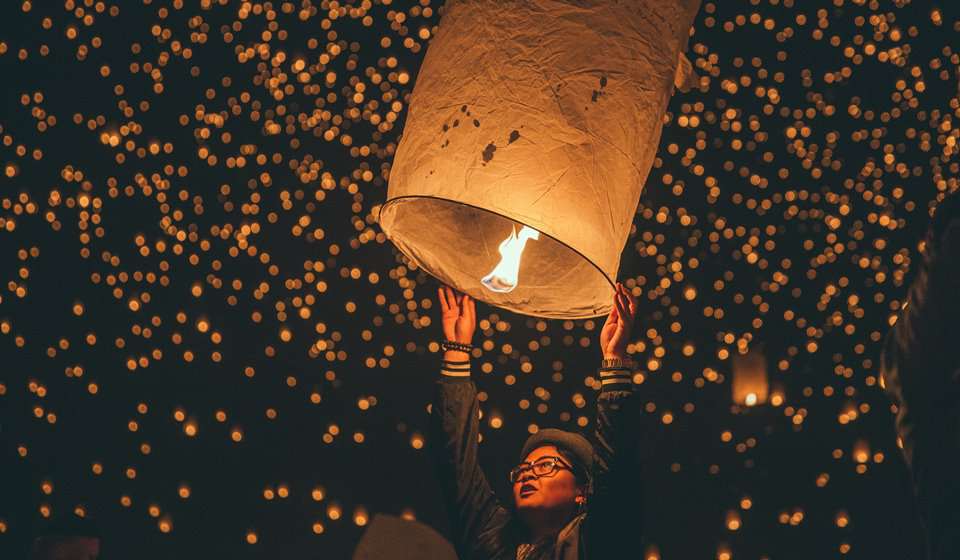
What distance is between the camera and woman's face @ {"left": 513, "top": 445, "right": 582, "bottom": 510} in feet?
5.02

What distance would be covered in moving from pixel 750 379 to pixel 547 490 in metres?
0.83

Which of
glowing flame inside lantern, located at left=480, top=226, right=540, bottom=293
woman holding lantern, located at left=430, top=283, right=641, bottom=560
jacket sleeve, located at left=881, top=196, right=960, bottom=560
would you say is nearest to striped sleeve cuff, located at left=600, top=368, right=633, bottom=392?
woman holding lantern, located at left=430, top=283, right=641, bottom=560

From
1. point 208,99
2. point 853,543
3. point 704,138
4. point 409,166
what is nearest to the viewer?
point 409,166

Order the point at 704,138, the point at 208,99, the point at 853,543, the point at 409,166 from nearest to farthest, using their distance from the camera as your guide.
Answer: the point at 409,166, the point at 853,543, the point at 704,138, the point at 208,99

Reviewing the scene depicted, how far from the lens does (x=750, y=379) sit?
2043 mm

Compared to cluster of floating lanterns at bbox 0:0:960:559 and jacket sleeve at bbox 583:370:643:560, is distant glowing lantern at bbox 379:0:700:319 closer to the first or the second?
jacket sleeve at bbox 583:370:643:560

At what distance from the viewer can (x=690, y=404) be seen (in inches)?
81.0

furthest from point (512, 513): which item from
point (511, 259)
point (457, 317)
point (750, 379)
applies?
point (750, 379)

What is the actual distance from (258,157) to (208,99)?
264mm

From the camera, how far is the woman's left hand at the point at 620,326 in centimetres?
130

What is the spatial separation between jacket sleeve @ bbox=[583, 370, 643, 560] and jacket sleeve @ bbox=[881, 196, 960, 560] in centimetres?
73

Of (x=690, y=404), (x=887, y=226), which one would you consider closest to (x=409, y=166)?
(x=690, y=404)

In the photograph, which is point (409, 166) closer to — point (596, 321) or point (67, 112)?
point (596, 321)

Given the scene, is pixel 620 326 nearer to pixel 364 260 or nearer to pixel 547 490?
pixel 547 490
